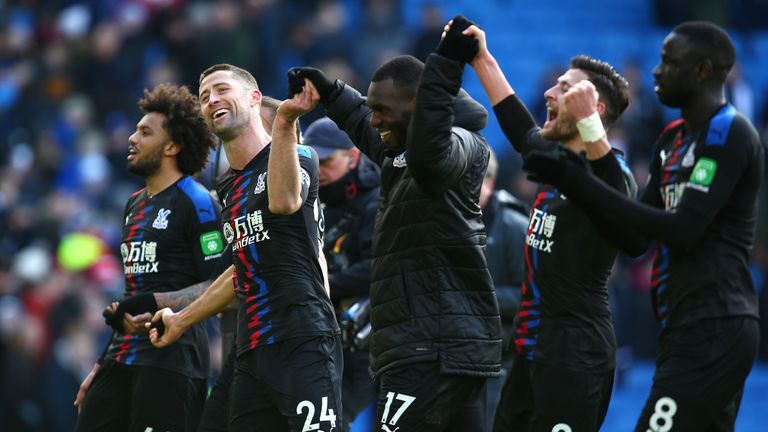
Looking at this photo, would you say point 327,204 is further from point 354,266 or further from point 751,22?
point 751,22

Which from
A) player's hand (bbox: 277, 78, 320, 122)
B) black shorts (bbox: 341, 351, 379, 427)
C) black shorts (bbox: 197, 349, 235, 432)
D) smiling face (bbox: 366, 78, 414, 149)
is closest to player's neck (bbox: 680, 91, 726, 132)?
smiling face (bbox: 366, 78, 414, 149)

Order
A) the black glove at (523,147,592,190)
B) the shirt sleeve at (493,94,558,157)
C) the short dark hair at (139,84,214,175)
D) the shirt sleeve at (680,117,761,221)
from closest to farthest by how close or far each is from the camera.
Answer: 1. the black glove at (523,147,592,190)
2. the shirt sleeve at (680,117,761,221)
3. the shirt sleeve at (493,94,558,157)
4. the short dark hair at (139,84,214,175)

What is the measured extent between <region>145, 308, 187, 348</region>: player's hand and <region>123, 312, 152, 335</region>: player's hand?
0.36 metres

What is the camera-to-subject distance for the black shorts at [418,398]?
6172 millimetres

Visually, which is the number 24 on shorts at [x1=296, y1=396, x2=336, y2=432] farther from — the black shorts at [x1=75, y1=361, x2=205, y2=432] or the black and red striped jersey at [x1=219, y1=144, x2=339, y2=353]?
the black shorts at [x1=75, y1=361, x2=205, y2=432]

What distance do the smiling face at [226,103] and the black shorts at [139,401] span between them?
5.11ft

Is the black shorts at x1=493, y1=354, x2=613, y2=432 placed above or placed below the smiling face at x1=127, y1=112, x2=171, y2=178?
below

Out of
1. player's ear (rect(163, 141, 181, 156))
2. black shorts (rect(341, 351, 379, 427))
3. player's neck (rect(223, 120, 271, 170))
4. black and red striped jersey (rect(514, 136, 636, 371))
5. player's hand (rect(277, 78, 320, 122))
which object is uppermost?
player's ear (rect(163, 141, 181, 156))

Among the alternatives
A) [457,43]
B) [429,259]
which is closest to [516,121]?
[457,43]

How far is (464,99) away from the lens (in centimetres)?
675

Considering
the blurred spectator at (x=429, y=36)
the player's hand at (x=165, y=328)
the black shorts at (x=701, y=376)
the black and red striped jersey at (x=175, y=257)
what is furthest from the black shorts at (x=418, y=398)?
the blurred spectator at (x=429, y=36)

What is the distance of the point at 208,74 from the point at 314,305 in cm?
153

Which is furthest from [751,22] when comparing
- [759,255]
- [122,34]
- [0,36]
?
[0,36]

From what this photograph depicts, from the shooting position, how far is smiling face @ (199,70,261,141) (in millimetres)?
6992
